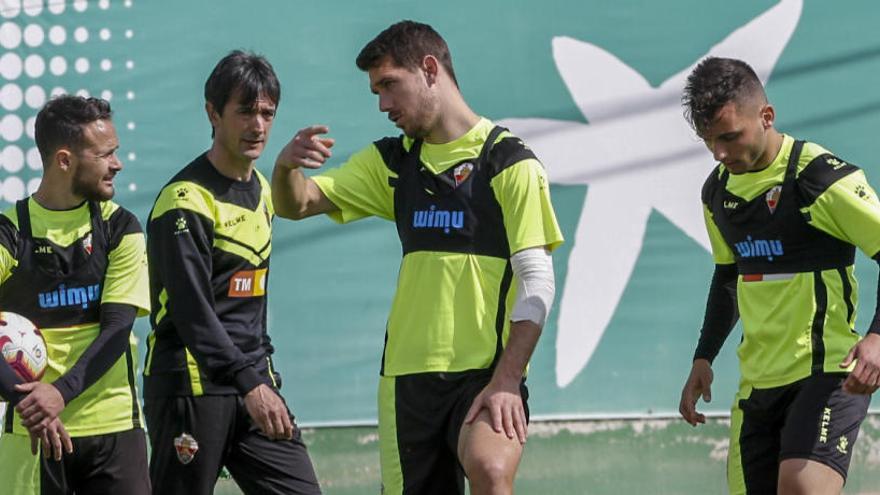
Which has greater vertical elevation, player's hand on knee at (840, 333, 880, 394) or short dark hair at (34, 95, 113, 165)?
short dark hair at (34, 95, 113, 165)

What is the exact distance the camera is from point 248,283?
5387mm

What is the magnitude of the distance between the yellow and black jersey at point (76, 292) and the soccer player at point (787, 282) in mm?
2167

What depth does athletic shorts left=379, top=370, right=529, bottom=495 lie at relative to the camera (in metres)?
4.70

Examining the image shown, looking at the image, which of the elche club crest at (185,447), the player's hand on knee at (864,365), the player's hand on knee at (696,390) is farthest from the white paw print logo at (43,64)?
the player's hand on knee at (864,365)

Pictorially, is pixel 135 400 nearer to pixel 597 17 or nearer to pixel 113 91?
pixel 113 91

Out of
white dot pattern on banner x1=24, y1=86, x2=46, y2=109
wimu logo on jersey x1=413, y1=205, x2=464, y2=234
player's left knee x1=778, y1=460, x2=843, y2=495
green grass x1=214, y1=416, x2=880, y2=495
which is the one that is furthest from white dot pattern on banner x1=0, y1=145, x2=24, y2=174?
player's left knee x1=778, y1=460, x2=843, y2=495

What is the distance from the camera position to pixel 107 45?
286 inches

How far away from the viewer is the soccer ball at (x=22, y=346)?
5.30m

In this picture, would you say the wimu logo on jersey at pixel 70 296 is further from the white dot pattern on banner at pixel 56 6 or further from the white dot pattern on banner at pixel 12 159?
the white dot pattern on banner at pixel 56 6

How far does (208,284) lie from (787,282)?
201 cm

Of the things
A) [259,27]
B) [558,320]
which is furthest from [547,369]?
[259,27]

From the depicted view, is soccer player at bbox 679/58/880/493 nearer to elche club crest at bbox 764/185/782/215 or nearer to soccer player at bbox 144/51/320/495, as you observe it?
elche club crest at bbox 764/185/782/215

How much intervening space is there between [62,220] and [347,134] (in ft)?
6.77

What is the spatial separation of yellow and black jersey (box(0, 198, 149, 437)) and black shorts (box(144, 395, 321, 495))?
7.5 inches
